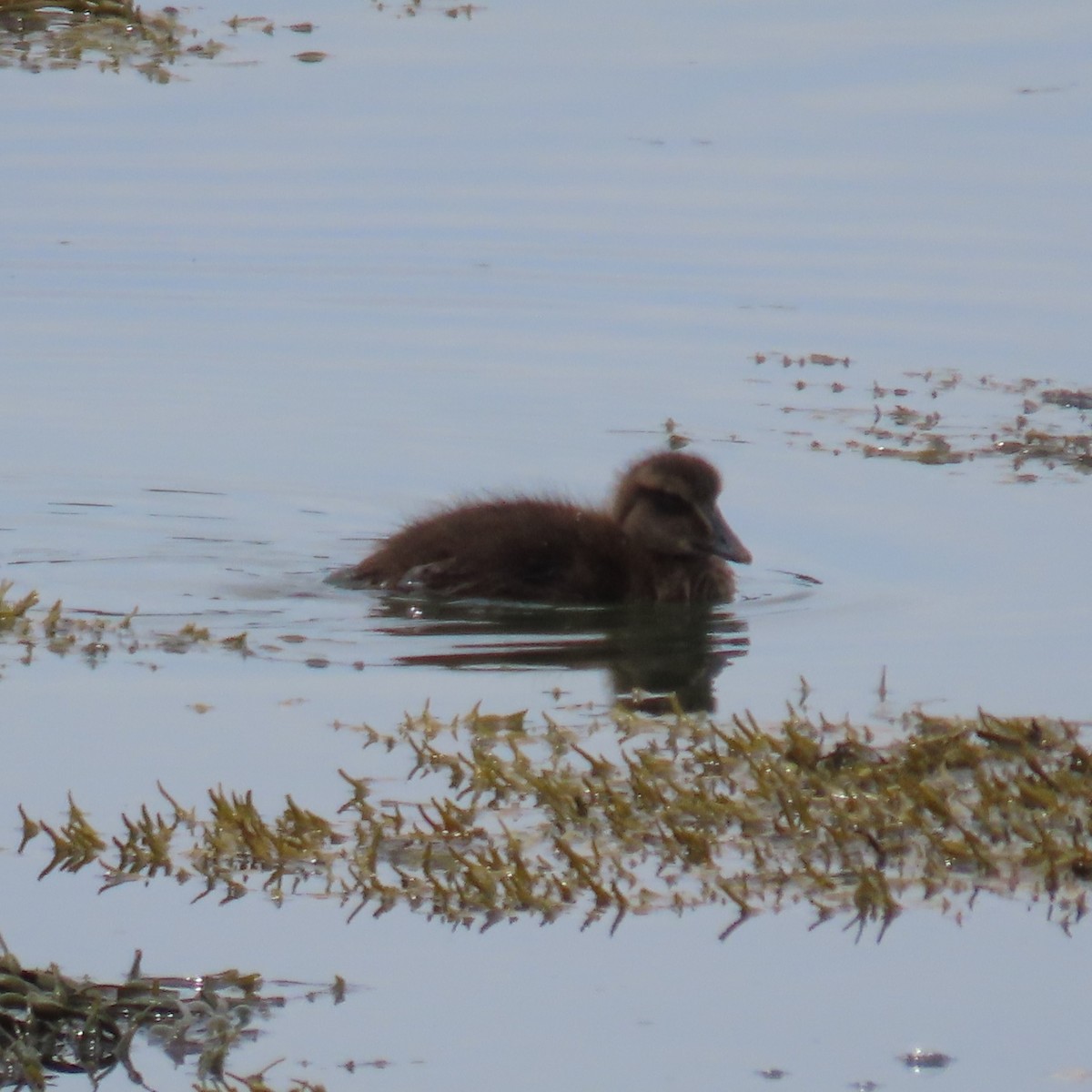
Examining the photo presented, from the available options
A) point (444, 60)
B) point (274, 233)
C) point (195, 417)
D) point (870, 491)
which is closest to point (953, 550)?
point (870, 491)

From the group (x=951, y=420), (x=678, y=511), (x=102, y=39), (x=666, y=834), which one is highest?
(x=102, y=39)

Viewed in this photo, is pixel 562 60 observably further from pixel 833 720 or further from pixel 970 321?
pixel 833 720

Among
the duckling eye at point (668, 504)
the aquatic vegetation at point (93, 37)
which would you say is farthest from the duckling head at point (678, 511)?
the aquatic vegetation at point (93, 37)

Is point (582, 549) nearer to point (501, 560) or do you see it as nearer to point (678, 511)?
point (501, 560)

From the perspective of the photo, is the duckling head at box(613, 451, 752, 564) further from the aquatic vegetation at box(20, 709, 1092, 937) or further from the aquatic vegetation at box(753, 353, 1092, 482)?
the aquatic vegetation at box(20, 709, 1092, 937)

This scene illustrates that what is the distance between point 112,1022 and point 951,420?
7.90 meters

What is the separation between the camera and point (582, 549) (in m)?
10.2

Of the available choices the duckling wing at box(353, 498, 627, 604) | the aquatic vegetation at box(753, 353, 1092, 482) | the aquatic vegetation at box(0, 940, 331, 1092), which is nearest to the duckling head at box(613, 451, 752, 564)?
the duckling wing at box(353, 498, 627, 604)

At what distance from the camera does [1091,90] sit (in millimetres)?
19875

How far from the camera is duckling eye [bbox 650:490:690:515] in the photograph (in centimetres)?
1042

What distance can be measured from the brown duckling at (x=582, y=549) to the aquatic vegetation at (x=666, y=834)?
102 inches

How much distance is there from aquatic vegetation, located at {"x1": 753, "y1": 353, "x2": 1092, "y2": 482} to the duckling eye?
179 cm

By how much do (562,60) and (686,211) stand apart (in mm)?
4397

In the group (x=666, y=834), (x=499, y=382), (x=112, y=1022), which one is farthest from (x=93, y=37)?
(x=112, y=1022)
